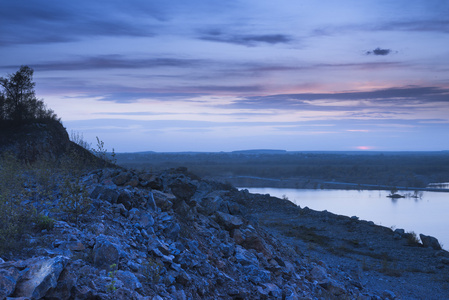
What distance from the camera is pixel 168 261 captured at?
5137mm

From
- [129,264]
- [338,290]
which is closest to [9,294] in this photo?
[129,264]

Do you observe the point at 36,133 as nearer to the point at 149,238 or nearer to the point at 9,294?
the point at 149,238

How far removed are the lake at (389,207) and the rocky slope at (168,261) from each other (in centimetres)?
974

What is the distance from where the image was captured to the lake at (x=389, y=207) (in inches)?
862

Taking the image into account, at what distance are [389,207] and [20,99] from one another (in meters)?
26.4

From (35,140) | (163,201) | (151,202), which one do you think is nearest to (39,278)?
(151,202)

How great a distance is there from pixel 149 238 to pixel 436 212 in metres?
26.8

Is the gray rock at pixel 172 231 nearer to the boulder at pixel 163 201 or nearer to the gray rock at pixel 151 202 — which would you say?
the gray rock at pixel 151 202

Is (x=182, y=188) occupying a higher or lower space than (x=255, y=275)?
higher

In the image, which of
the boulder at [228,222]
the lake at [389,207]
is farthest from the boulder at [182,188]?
the lake at [389,207]

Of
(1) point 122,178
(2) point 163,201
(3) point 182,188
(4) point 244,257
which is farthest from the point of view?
(3) point 182,188

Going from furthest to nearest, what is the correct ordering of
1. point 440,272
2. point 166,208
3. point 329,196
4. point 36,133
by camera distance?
point 329,196 → point 36,133 → point 440,272 → point 166,208

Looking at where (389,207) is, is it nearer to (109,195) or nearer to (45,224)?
(109,195)

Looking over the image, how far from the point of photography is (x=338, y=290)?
774cm
